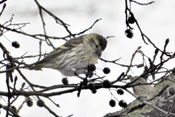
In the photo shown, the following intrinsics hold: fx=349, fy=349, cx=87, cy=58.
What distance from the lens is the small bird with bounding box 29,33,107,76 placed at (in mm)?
4904

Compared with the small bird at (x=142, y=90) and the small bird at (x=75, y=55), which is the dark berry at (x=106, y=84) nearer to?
the small bird at (x=142, y=90)

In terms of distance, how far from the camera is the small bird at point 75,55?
4.90 metres

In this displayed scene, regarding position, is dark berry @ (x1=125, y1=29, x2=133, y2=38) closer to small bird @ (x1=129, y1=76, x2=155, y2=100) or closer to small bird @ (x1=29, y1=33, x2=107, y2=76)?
small bird @ (x1=129, y1=76, x2=155, y2=100)

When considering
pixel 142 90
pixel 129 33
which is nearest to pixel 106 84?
pixel 142 90

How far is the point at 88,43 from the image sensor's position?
5445 mm

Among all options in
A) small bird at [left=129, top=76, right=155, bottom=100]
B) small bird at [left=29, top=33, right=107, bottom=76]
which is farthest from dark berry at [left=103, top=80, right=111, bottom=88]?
small bird at [left=29, top=33, right=107, bottom=76]

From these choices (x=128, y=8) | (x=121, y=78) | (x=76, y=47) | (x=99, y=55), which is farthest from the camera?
(x=76, y=47)

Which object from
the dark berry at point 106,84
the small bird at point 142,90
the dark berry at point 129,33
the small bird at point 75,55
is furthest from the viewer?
the small bird at point 75,55

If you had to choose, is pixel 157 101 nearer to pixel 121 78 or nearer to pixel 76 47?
pixel 121 78

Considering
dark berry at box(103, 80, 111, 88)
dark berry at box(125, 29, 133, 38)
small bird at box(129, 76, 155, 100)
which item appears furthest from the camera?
dark berry at box(125, 29, 133, 38)

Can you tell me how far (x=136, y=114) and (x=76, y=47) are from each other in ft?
7.20

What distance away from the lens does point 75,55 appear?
16.8ft

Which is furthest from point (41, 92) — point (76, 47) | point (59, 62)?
point (76, 47)

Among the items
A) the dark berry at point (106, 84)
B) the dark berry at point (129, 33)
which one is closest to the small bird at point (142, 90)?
the dark berry at point (106, 84)
